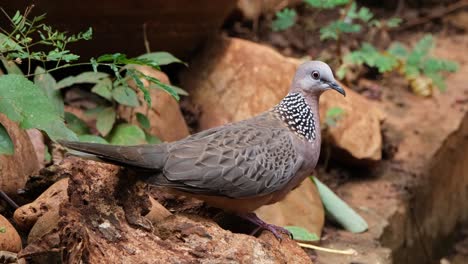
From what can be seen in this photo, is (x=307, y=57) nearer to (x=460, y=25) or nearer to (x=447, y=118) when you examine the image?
(x=447, y=118)

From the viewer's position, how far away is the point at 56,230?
2.85 meters

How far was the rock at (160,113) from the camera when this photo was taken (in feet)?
15.9

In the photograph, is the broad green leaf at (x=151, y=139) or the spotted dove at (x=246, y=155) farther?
the broad green leaf at (x=151, y=139)

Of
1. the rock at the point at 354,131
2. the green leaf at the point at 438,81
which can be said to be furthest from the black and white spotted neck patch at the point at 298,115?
the green leaf at the point at 438,81

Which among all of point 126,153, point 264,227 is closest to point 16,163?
point 126,153

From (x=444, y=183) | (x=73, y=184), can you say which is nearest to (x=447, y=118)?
(x=444, y=183)

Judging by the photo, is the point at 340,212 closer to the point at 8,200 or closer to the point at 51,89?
the point at 51,89

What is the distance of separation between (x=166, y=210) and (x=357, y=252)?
1600 mm

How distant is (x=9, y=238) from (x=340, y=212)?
A: 7.91 feet

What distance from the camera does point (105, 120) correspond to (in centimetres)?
466

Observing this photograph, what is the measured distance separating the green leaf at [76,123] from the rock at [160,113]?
10.8 inches

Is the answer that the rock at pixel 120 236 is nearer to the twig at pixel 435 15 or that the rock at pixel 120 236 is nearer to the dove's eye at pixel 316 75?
the dove's eye at pixel 316 75

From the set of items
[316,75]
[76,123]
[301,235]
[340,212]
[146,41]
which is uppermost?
[316,75]

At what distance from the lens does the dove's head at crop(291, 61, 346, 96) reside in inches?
151
